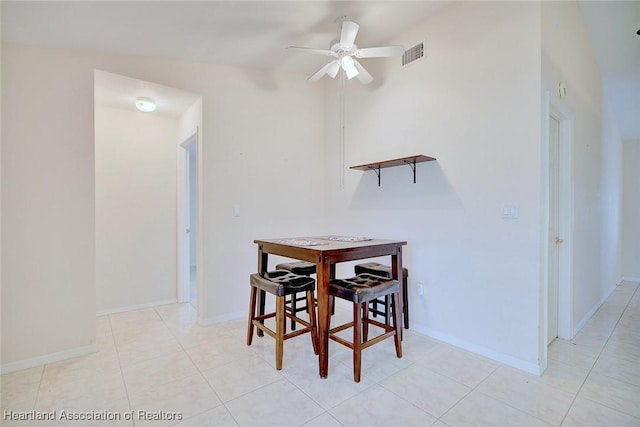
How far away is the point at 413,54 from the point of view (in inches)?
113

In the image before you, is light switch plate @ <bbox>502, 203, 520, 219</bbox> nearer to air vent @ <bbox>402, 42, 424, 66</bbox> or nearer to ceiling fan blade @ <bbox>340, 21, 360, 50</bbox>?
air vent @ <bbox>402, 42, 424, 66</bbox>

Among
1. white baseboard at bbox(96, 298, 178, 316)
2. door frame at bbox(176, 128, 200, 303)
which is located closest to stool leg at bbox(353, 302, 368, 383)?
door frame at bbox(176, 128, 200, 303)

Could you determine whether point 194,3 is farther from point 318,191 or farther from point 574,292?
point 574,292

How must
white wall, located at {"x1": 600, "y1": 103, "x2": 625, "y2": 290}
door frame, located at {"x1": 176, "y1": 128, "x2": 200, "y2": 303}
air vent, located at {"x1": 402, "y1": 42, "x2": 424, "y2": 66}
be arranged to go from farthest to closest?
white wall, located at {"x1": 600, "y1": 103, "x2": 625, "y2": 290} < door frame, located at {"x1": 176, "y1": 128, "x2": 200, "y2": 303} < air vent, located at {"x1": 402, "y1": 42, "x2": 424, "y2": 66}

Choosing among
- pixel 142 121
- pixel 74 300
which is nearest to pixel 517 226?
pixel 74 300

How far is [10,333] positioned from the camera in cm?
219

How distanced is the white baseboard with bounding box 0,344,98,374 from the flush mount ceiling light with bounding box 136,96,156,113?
2.32 metres

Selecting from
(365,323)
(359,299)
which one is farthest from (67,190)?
(365,323)

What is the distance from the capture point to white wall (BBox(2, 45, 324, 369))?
7.21 ft

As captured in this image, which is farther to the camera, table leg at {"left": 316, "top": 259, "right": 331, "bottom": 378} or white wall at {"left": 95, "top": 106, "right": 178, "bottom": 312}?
white wall at {"left": 95, "top": 106, "right": 178, "bottom": 312}

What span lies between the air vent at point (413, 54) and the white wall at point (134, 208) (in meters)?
2.82

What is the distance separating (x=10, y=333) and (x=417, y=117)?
3.68 metres

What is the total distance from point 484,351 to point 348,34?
2.66 meters

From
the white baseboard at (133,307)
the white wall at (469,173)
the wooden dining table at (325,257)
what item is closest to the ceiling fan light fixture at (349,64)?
the white wall at (469,173)
